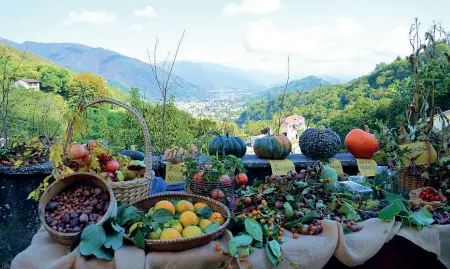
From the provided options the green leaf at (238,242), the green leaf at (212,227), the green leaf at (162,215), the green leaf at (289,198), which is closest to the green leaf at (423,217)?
the green leaf at (289,198)

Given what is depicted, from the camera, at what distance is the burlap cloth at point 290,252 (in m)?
1.61

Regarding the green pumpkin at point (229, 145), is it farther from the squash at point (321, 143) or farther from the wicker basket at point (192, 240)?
the wicker basket at point (192, 240)

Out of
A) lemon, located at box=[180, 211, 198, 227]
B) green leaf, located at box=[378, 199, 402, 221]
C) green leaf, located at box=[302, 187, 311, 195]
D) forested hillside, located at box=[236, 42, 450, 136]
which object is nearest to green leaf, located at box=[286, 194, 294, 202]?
green leaf, located at box=[302, 187, 311, 195]

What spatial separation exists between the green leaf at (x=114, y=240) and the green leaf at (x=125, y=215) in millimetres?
98

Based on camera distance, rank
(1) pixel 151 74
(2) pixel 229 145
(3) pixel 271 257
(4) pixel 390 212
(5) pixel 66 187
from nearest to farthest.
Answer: (3) pixel 271 257
(5) pixel 66 187
(4) pixel 390 212
(2) pixel 229 145
(1) pixel 151 74

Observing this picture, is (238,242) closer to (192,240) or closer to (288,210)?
(192,240)

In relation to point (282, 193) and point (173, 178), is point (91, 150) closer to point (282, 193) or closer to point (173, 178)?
point (173, 178)

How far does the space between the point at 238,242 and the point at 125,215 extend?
54 centimetres

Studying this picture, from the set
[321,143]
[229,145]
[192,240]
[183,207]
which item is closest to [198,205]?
[183,207]

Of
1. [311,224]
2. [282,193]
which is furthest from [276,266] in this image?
[282,193]

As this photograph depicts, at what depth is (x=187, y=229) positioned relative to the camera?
1.74 metres

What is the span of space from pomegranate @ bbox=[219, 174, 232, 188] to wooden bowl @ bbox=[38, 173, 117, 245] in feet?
1.95

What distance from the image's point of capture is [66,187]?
1.95 m

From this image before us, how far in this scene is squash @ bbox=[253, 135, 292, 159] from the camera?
3.40 metres
